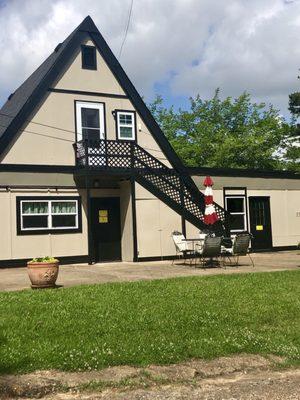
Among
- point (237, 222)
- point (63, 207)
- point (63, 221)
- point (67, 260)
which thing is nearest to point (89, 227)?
point (63, 221)

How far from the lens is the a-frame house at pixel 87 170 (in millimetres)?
17469

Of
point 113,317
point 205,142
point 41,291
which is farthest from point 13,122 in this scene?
point 205,142

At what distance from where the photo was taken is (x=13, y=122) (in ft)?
57.3

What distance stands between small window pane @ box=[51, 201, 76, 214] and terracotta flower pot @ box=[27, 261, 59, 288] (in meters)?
7.26

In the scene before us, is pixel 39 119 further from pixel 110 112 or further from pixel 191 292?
pixel 191 292

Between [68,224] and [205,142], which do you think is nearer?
[68,224]

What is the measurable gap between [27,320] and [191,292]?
350 cm

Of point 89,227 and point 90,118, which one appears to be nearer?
point 89,227

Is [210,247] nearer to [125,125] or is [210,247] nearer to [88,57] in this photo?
[125,125]

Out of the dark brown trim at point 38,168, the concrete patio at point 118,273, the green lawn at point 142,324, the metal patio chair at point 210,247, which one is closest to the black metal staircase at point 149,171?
the dark brown trim at point 38,168

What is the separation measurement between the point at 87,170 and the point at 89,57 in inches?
191

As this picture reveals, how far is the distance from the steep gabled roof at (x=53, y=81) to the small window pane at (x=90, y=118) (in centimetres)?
156

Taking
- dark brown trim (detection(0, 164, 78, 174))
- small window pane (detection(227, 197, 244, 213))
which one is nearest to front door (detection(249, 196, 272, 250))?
small window pane (detection(227, 197, 244, 213))

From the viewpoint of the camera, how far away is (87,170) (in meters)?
17.5
